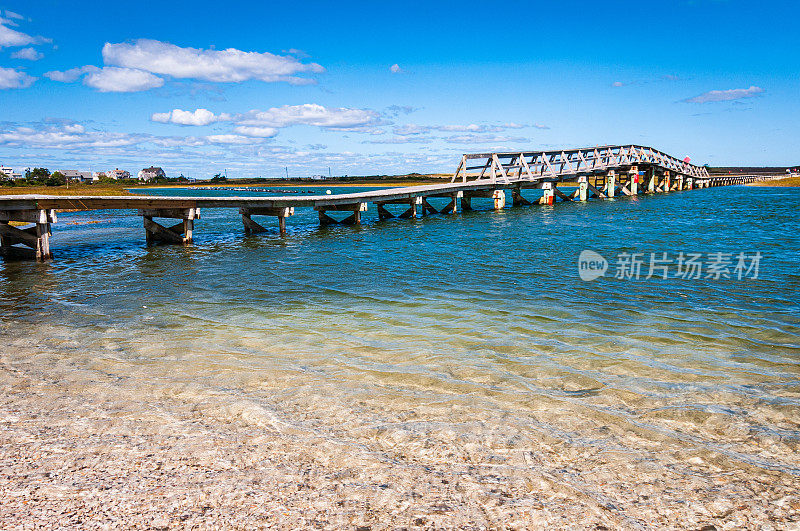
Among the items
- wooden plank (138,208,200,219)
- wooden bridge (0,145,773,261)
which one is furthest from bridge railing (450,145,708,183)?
wooden plank (138,208,200,219)

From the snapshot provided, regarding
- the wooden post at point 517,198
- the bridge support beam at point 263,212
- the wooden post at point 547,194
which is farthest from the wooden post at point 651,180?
the bridge support beam at point 263,212

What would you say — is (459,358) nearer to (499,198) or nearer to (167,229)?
(167,229)

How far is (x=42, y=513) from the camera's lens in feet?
10.8

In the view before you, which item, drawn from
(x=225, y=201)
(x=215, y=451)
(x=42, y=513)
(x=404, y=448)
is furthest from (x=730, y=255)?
(x=225, y=201)

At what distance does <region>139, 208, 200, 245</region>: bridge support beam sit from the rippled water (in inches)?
299

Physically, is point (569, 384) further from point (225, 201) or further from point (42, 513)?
point (225, 201)

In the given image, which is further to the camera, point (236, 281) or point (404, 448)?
point (236, 281)

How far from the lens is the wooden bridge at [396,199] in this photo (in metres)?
18.8

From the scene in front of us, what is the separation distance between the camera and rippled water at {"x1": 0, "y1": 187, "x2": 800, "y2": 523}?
14.6ft

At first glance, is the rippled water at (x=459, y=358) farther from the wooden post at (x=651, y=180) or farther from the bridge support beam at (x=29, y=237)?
the wooden post at (x=651, y=180)

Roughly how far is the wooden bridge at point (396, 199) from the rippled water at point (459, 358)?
14.0ft

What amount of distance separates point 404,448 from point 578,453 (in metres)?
1.48

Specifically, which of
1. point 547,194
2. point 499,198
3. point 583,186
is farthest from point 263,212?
point 583,186

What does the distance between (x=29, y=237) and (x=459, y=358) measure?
62.7ft
